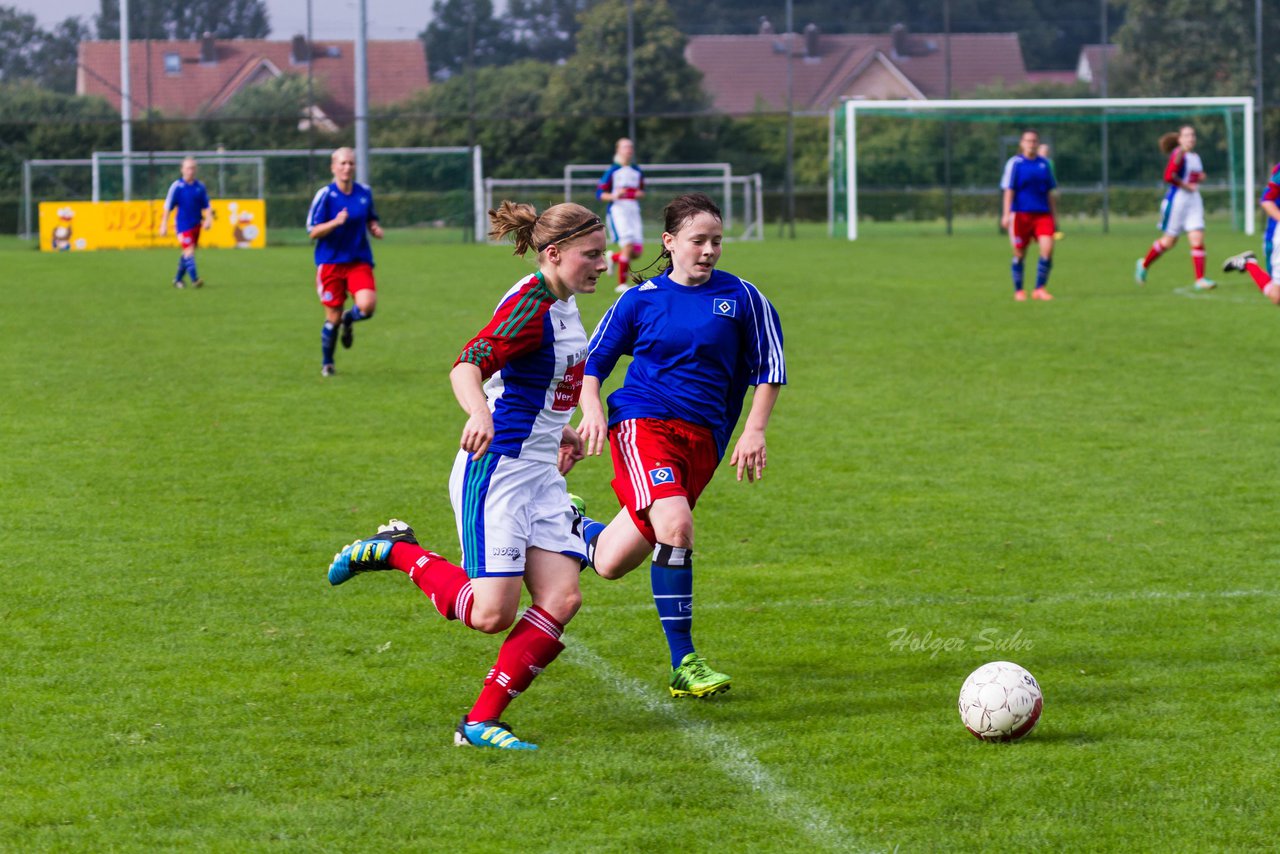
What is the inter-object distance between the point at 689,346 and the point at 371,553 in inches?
52.0

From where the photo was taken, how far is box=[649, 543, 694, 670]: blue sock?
527 centimetres

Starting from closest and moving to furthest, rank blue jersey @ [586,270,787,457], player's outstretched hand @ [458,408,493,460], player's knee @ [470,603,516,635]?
1. player's outstretched hand @ [458,408,493,460]
2. player's knee @ [470,603,516,635]
3. blue jersey @ [586,270,787,457]

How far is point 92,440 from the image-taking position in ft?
34.4

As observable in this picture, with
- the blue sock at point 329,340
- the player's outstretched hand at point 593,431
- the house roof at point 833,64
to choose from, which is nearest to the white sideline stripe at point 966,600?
the player's outstretched hand at point 593,431

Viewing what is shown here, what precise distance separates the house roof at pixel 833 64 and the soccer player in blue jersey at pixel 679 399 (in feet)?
120

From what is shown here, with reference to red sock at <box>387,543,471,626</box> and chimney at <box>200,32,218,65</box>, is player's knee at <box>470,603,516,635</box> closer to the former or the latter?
red sock at <box>387,543,471,626</box>

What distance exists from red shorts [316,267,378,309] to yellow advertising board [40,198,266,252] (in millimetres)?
23675

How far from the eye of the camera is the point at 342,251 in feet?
44.5

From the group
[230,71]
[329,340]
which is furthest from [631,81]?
[329,340]

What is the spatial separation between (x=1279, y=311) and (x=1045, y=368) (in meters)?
5.44

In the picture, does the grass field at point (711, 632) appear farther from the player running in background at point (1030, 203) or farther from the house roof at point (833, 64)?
the house roof at point (833, 64)

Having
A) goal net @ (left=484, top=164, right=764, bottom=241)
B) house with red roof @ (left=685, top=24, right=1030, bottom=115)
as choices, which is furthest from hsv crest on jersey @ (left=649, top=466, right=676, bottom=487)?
house with red roof @ (left=685, top=24, right=1030, bottom=115)

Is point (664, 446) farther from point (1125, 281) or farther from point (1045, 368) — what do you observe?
point (1125, 281)

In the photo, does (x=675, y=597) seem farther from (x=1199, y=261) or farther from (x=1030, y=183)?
(x=1199, y=261)
